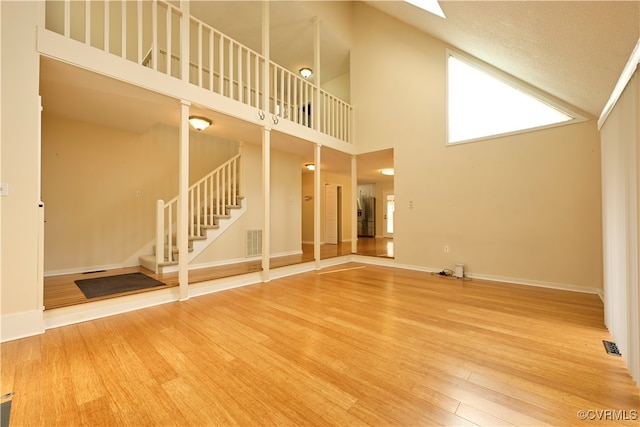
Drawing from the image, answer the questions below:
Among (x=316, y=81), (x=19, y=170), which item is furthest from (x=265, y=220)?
(x=316, y=81)

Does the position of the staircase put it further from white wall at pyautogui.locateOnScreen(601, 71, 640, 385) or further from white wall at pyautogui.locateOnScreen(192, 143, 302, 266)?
white wall at pyautogui.locateOnScreen(601, 71, 640, 385)

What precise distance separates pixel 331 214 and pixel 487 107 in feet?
17.4

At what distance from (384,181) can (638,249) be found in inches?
353

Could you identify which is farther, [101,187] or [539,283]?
[101,187]

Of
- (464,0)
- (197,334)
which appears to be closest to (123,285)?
(197,334)

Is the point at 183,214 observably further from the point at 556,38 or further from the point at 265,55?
the point at 556,38

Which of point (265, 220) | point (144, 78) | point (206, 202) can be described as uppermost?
point (144, 78)

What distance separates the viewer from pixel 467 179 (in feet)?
13.9

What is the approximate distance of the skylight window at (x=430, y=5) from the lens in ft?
9.66

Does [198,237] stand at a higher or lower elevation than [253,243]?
higher

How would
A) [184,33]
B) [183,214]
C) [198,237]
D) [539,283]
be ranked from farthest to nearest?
[198,237]
[539,283]
[184,33]
[183,214]

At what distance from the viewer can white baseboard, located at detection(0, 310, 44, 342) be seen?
200 centimetres

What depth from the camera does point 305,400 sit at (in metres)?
1.35

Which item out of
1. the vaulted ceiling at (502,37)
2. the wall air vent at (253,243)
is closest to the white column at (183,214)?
the vaulted ceiling at (502,37)
